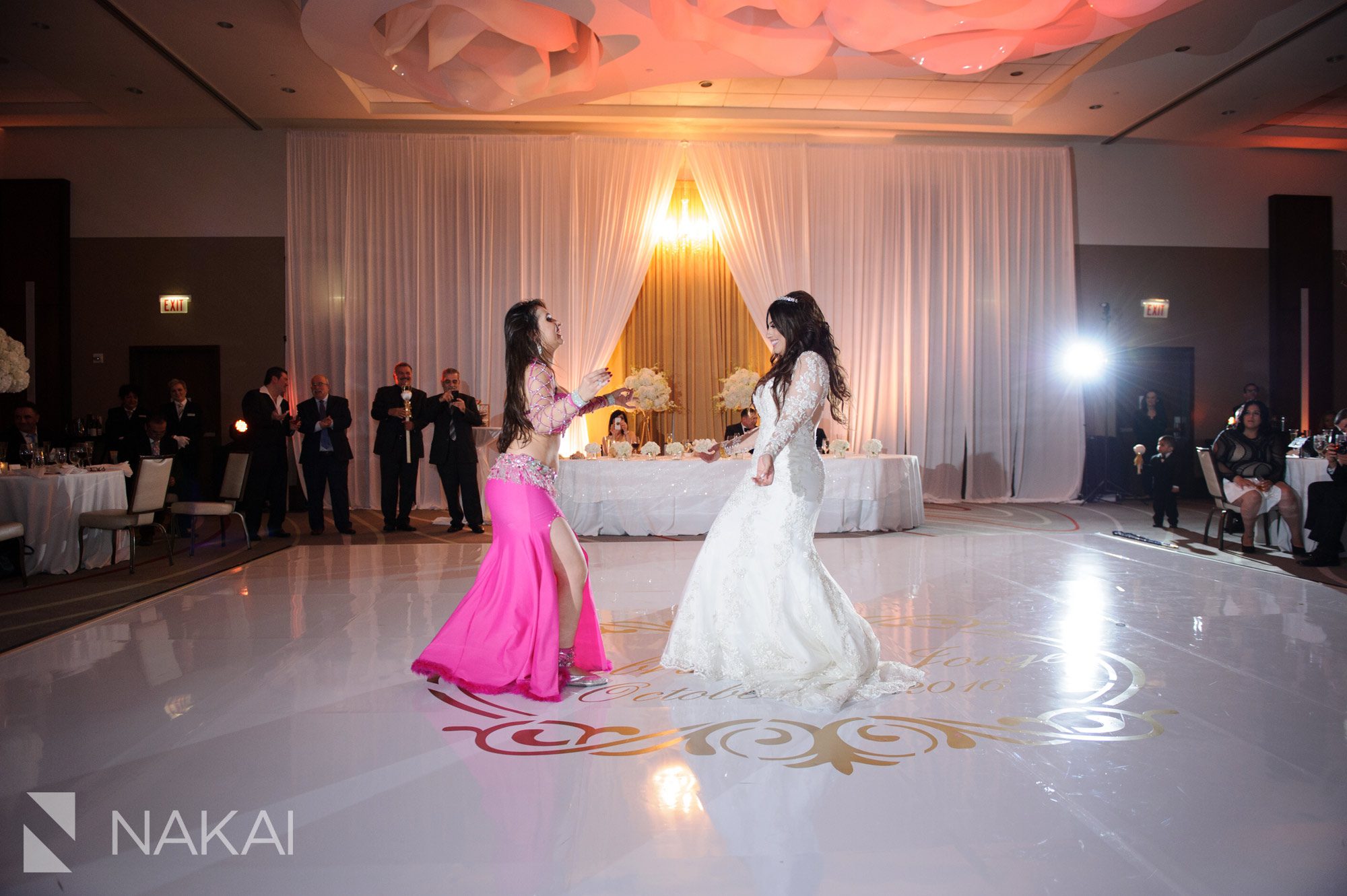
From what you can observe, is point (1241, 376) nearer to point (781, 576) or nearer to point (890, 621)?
point (890, 621)

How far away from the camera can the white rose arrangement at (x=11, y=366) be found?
6484 millimetres

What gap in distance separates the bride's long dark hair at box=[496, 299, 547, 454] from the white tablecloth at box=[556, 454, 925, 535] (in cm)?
457

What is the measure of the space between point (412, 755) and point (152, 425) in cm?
722

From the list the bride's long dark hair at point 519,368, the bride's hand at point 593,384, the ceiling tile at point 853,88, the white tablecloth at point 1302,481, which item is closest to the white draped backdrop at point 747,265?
the ceiling tile at point 853,88

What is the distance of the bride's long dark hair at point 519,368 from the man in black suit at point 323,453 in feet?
18.1

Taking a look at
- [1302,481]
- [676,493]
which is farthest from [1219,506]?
[676,493]

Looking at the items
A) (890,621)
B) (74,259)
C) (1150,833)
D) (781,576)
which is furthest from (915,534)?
(74,259)

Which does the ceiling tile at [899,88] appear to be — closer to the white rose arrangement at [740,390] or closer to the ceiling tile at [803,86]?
the ceiling tile at [803,86]

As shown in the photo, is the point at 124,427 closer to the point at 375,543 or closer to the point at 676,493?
the point at 375,543

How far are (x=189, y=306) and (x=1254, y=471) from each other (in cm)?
1166

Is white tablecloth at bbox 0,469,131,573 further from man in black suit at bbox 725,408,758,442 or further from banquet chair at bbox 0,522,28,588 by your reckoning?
man in black suit at bbox 725,408,758,442

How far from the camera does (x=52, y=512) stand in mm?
6234

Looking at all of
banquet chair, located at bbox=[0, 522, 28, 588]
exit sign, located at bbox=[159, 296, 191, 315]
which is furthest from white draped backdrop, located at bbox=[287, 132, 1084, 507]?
banquet chair, located at bbox=[0, 522, 28, 588]

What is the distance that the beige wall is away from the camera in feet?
34.7
